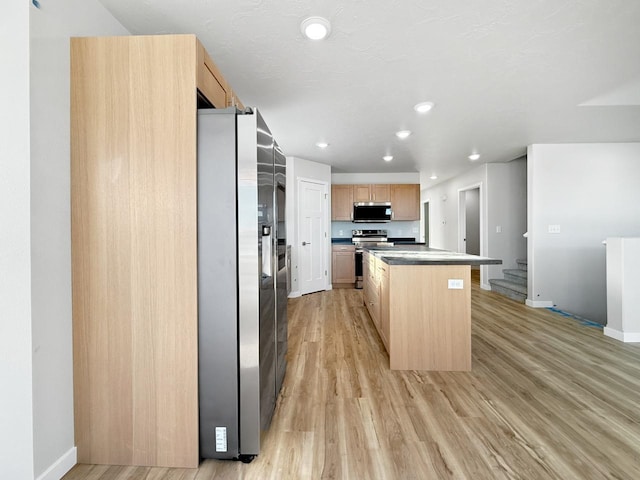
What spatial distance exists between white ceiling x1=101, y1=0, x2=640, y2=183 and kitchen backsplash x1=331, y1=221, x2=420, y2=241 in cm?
305

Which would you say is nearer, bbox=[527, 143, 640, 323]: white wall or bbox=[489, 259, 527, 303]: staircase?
bbox=[527, 143, 640, 323]: white wall

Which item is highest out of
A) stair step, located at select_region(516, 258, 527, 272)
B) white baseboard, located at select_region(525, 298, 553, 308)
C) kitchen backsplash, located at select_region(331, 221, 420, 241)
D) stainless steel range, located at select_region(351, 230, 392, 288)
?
kitchen backsplash, located at select_region(331, 221, 420, 241)

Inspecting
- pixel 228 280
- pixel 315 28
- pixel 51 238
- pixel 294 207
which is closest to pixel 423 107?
pixel 315 28

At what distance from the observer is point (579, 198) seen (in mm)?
4258

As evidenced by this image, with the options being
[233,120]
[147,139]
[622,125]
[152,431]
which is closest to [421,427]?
[152,431]

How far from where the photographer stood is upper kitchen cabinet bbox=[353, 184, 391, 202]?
6.33 metres

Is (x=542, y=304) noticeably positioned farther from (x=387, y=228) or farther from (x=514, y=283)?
(x=387, y=228)

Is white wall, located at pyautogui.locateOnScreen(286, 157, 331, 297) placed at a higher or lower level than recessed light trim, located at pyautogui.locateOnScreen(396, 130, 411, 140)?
lower

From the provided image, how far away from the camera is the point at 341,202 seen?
6.34m

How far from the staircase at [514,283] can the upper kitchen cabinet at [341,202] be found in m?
3.11

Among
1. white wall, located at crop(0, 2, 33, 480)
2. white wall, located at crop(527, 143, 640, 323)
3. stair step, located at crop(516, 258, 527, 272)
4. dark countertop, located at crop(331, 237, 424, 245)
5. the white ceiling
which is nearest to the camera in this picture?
white wall, located at crop(0, 2, 33, 480)

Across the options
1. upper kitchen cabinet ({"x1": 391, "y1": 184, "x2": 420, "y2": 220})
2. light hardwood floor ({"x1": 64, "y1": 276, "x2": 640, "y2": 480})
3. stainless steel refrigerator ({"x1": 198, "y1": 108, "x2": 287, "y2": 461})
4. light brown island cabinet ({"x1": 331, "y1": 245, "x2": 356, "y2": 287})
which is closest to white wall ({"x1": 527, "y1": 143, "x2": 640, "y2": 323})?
light hardwood floor ({"x1": 64, "y1": 276, "x2": 640, "y2": 480})

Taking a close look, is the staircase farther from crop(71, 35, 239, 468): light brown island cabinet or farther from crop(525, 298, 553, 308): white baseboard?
crop(71, 35, 239, 468): light brown island cabinet

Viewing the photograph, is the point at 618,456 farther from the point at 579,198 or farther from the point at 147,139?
the point at 579,198
